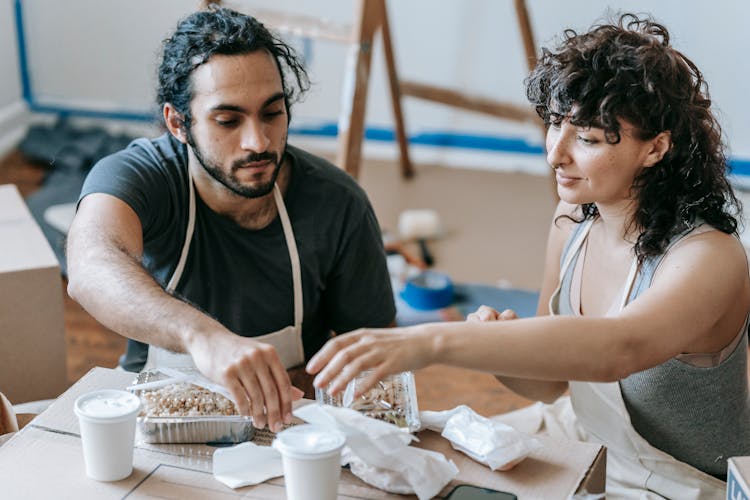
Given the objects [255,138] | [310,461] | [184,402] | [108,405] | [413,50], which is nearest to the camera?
[310,461]

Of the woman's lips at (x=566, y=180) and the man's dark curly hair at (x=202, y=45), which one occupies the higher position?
the man's dark curly hair at (x=202, y=45)

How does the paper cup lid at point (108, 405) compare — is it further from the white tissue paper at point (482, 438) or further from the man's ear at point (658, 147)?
the man's ear at point (658, 147)

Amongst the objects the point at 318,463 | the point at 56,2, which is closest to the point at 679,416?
the point at 318,463

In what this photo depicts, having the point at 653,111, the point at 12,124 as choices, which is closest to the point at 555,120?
the point at 653,111

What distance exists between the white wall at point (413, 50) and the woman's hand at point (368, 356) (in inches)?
116

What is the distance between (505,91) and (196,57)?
260cm

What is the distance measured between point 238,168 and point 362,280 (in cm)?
34

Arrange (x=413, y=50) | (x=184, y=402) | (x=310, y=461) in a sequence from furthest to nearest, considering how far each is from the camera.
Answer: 1. (x=413, y=50)
2. (x=184, y=402)
3. (x=310, y=461)

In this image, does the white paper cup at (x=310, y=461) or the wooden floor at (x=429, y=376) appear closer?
the white paper cup at (x=310, y=461)

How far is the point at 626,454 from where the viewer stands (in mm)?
1649

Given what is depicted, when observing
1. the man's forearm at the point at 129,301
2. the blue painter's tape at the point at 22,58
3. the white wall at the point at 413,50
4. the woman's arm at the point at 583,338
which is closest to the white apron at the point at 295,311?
the man's forearm at the point at 129,301

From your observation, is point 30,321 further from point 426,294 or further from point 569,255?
point 426,294

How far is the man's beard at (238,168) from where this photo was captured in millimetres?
1782

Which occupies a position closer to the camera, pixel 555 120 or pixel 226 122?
pixel 555 120
